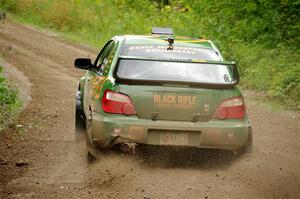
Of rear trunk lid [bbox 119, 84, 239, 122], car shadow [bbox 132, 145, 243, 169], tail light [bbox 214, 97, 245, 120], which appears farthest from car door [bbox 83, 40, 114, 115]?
tail light [bbox 214, 97, 245, 120]

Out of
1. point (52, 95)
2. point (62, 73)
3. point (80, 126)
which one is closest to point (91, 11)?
point (62, 73)

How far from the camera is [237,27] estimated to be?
17484 millimetres

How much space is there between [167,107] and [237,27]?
1118cm

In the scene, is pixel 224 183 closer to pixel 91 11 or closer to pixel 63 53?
pixel 63 53

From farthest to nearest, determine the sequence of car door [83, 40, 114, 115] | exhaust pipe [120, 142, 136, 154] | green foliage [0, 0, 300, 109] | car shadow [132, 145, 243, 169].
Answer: green foliage [0, 0, 300, 109] < car door [83, 40, 114, 115] < car shadow [132, 145, 243, 169] < exhaust pipe [120, 142, 136, 154]

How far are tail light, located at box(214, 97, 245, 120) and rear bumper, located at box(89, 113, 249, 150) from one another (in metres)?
0.07

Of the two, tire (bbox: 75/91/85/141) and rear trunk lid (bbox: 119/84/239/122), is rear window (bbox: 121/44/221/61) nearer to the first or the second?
rear trunk lid (bbox: 119/84/239/122)

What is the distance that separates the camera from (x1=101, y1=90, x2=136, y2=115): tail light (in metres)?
6.75

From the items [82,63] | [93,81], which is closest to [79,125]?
[82,63]

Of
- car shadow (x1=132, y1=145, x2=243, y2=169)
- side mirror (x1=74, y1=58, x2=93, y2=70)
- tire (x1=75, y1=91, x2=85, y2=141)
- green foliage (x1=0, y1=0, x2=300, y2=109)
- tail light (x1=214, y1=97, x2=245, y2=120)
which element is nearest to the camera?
tail light (x1=214, y1=97, x2=245, y2=120)

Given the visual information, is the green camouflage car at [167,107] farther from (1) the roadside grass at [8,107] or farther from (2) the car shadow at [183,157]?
(1) the roadside grass at [8,107]

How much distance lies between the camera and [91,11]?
85.4 feet

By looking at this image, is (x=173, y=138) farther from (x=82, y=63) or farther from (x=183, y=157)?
(x=82, y=63)

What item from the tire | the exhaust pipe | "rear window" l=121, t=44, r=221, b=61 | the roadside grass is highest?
"rear window" l=121, t=44, r=221, b=61
